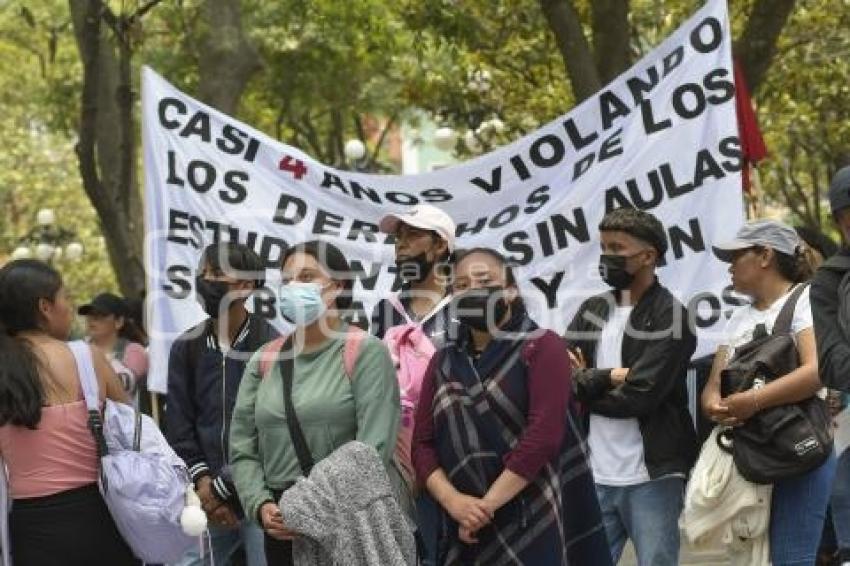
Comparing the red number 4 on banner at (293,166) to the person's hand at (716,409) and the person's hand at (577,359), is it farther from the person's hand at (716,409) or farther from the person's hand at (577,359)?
the person's hand at (716,409)

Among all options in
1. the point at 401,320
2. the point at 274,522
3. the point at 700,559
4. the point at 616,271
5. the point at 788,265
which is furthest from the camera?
the point at 700,559

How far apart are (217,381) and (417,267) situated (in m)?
0.91

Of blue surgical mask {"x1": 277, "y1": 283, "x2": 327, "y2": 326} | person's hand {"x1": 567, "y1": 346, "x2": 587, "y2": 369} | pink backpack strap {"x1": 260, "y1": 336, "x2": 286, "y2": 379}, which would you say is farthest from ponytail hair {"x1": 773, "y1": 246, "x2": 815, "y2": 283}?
pink backpack strap {"x1": 260, "y1": 336, "x2": 286, "y2": 379}

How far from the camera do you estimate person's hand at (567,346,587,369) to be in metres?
6.64

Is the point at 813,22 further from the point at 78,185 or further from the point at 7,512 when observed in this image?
the point at 78,185

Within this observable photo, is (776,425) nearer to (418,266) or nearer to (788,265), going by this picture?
(788,265)

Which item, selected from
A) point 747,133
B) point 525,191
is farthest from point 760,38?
point 525,191

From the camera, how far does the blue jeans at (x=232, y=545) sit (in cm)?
677

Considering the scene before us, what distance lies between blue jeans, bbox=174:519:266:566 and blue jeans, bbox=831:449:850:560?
7.48 feet

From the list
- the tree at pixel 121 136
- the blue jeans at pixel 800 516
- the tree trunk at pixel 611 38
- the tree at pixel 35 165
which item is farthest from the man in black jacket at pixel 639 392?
the tree at pixel 35 165

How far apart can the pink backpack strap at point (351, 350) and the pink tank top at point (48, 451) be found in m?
0.91

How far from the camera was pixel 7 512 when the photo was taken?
5.55m

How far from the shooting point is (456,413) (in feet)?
19.1

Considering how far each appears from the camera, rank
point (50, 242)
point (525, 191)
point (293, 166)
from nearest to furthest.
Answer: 1. point (525, 191)
2. point (293, 166)
3. point (50, 242)
